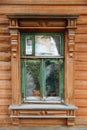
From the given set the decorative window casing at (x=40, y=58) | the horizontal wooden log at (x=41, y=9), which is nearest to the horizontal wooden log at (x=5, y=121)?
Answer: the decorative window casing at (x=40, y=58)

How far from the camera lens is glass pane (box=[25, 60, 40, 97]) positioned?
15.3 feet

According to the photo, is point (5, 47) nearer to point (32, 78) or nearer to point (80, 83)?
point (32, 78)

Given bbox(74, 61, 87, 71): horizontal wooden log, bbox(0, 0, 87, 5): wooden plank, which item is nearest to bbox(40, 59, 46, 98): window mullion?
bbox(74, 61, 87, 71): horizontal wooden log

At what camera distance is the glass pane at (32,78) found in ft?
15.3

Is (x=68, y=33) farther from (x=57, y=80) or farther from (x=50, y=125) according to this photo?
(x=50, y=125)

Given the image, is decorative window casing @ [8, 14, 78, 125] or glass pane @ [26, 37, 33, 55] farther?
glass pane @ [26, 37, 33, 55]

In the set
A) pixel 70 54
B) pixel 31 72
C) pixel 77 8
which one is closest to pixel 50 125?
pixel 31 72

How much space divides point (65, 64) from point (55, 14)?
815 millimetres

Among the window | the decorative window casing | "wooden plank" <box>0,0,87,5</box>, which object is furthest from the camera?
the window

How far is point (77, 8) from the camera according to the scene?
452 cm

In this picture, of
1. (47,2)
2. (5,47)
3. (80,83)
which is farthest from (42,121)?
(47,2)

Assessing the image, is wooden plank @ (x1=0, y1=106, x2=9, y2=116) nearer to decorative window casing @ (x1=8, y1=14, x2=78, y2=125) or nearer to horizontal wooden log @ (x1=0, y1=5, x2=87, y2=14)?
decorative window casing @ (x1=8, y1=14, x2=78, y2=125)

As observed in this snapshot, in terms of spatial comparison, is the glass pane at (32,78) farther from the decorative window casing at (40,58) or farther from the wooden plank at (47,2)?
the wooden plank at (47,2)

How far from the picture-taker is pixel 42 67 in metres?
4.64
